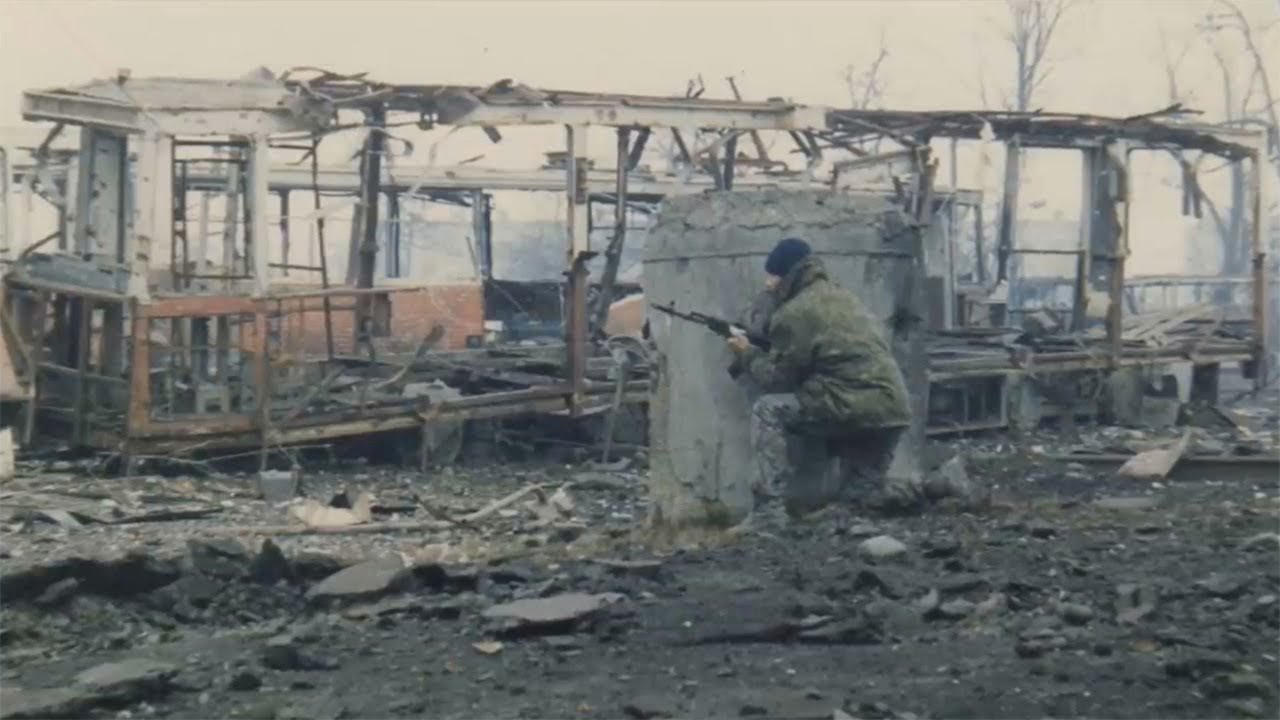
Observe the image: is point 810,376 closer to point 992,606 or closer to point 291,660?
point 992,606

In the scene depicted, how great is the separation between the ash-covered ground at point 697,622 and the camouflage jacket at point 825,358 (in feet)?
1.92

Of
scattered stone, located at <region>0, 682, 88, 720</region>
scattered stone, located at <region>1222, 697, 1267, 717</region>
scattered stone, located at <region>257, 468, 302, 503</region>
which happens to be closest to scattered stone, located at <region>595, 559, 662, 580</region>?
scattered stone, located at <region>0, 682, 88, 720</region>

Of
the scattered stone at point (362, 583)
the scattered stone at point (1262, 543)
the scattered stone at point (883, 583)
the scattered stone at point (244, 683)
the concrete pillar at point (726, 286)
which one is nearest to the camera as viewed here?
the scattered stone at point (244, 683)

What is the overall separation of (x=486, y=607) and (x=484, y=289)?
61.7 ft

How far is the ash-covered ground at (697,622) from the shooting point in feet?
19.3

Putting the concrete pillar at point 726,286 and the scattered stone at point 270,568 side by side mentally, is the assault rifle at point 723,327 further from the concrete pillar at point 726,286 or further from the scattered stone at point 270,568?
the scattered stone at point 270,568

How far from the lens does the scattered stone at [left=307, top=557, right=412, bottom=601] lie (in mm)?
7879

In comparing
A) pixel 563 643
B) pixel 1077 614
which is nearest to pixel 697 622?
pixel 563 643

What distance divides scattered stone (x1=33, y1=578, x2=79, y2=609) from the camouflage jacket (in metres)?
3.66

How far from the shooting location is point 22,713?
19.7 feet

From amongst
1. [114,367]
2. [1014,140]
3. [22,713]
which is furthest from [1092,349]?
[22,713]

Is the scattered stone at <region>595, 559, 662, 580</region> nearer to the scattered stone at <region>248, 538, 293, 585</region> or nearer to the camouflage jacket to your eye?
the scattered stone at <region>248, 538, 293, 585</region>

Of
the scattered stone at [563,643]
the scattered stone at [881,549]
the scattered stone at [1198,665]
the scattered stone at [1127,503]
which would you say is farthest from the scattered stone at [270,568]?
the scattered stone at [1127,503]

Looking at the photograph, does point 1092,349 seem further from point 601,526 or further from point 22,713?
point 22,713
